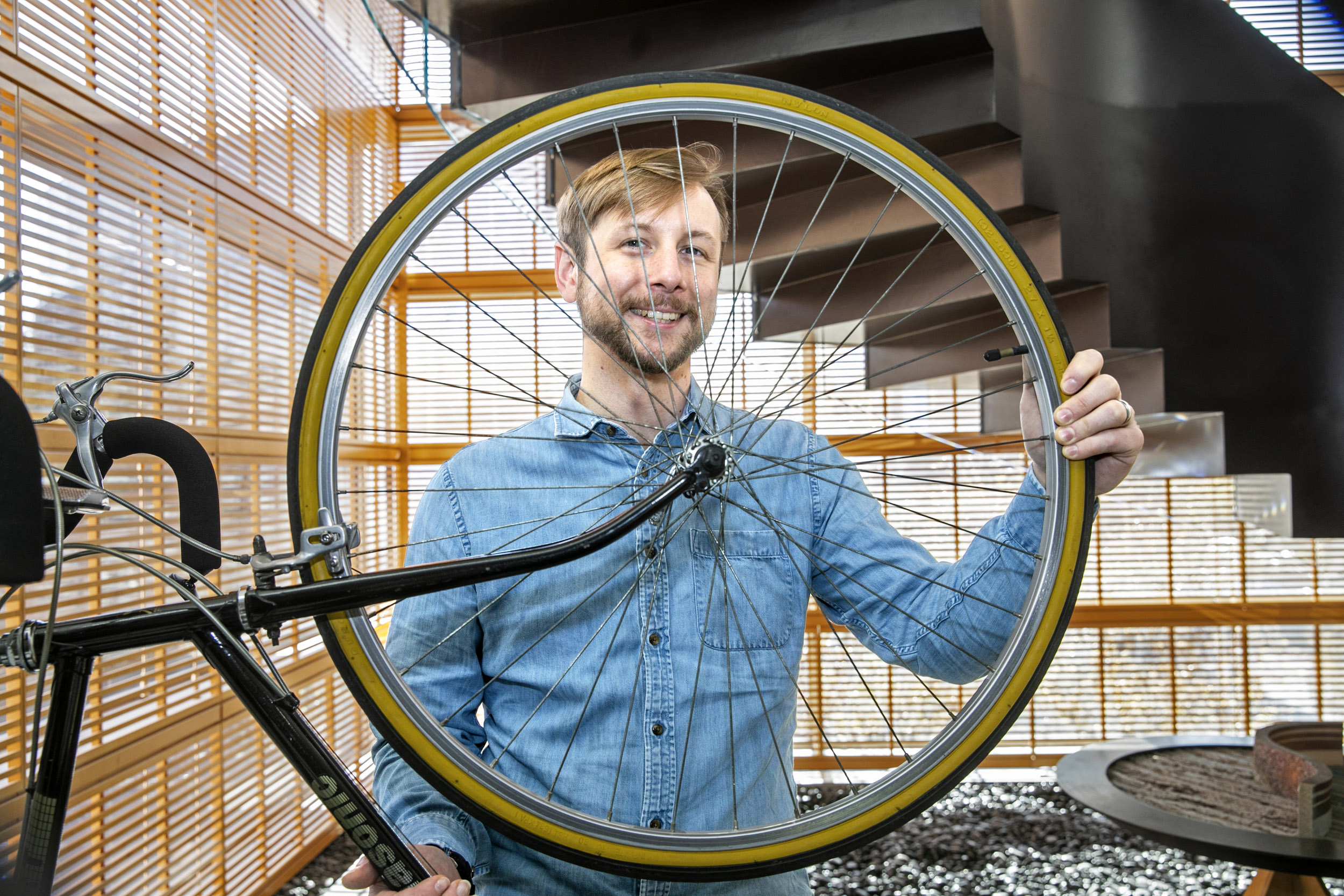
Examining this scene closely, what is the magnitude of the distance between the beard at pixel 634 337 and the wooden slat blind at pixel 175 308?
3.92ft

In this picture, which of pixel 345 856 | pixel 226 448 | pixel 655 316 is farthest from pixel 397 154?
pixel 655 316

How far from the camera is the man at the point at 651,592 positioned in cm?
100

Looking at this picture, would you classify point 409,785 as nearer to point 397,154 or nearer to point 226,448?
point 226,448

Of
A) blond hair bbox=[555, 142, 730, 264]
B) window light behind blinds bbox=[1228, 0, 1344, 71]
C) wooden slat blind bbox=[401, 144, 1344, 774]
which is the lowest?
wooden slat blind bbox=[401, 144, 1344, 774]

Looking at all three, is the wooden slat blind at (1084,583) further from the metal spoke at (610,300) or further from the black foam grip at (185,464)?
the black foam grip at (185,464)

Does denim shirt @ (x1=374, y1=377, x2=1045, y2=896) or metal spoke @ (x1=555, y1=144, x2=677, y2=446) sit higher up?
metal spoke @ (x1=555, y1=144, x2=677, y2=446)

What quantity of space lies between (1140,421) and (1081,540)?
2.23 metres

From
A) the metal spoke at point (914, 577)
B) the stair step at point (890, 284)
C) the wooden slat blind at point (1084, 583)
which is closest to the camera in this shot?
the metal spoke at point (914, 577)

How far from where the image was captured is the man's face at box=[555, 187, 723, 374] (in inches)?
42.7

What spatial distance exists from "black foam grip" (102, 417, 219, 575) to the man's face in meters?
0.48

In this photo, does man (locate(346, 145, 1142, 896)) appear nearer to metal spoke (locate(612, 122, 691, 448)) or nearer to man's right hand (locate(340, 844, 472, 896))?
metal spoke (locate(612, 122, 691, 448))

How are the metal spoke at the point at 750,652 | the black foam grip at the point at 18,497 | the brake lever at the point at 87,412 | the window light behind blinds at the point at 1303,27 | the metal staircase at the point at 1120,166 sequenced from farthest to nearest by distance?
1. the window light behind blinds at the point at 1303,27
2. the metal staircase at the point at 1120,166
3. the metal spoke at the point at 750,652
4. the brake lever at the point at 87,412
5. the black foam grip at the point at 18,497

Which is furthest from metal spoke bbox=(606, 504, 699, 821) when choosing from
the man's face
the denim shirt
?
the man's face

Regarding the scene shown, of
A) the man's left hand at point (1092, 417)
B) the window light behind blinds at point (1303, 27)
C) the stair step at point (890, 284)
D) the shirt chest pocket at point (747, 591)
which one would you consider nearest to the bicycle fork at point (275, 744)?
the shirt chest pocket at point (747, 591)
